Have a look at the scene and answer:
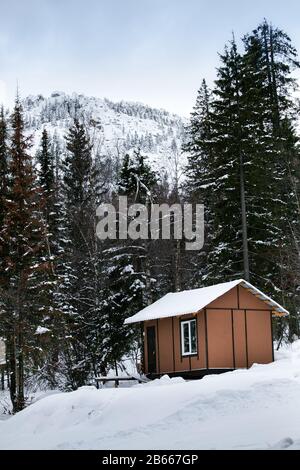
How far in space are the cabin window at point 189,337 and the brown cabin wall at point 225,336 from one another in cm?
24

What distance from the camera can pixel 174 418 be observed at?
13.8 m

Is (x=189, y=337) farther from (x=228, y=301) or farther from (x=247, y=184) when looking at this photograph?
(x=247, y=184)

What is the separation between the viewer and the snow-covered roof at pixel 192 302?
23.8 metres

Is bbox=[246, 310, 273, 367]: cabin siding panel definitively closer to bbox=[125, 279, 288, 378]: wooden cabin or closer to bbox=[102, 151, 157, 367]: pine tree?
bbox=[125, 279, 288, 378]: wooden cabin

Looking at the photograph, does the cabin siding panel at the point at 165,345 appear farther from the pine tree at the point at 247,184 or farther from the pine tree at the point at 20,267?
the pine tree at the point at 20,267

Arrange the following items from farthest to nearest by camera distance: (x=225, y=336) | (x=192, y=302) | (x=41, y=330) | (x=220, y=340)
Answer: (x=41, y=330) < (x=192, y=302) < (x=225, y=336) < (x=220, y=340)

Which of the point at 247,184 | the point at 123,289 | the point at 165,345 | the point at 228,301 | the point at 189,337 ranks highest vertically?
the point at 247,184

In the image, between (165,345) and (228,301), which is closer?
(228,301)

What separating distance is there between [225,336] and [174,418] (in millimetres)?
10843

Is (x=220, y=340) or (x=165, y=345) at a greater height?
(x=220, y=340)

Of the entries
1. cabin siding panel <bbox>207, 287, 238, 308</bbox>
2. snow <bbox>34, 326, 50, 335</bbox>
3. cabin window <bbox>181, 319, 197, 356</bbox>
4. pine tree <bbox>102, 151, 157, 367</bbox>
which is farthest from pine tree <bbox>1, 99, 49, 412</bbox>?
cabin siding panel <bbox>207, 287, 238, 308</bbox>

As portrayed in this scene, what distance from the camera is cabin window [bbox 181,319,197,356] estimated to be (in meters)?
24.4

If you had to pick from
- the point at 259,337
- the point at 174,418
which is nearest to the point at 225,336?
the point at 259,337
